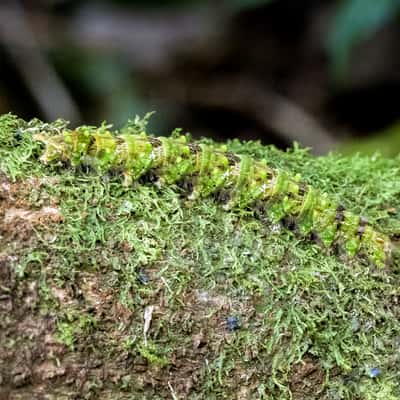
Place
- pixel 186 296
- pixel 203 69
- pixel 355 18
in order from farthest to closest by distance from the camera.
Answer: pixel 203 69
pixel 355 18
pixel 186 296

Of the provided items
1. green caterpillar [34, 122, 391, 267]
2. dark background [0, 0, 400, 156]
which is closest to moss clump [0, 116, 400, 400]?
green caterpillar [34, 122, 391, 267]

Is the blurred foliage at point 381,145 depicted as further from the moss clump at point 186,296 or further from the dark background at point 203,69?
the moss clump at point 186,296

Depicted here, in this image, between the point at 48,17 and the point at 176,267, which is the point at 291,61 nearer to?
the point at 48,17

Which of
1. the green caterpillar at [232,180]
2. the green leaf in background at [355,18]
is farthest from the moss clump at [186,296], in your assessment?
the green leaf in background at [355,18]

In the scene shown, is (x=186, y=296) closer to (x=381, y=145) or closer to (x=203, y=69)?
(x=381, y=145)

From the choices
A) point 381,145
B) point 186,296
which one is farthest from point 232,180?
point 381,145

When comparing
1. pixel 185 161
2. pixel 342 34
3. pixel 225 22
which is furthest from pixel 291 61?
pixel 185 161

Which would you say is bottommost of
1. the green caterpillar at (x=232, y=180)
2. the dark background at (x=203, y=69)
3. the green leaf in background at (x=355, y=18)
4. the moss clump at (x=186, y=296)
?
the moss clump at (x=186, y=296)
